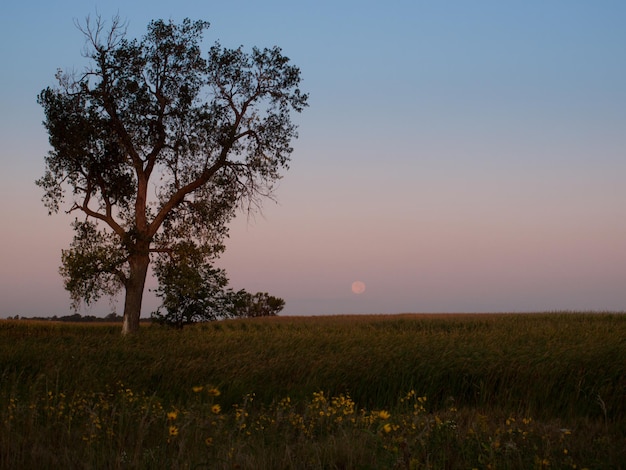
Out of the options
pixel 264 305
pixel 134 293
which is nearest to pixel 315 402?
pixel 134 293

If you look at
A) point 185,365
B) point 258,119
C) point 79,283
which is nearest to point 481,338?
point 185,365

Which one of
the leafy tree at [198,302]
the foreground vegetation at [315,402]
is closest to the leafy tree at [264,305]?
the leafy tree at [198,302]

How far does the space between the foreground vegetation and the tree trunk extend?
658cm

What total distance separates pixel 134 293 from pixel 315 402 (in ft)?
54.1

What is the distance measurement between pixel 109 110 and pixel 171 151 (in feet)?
9.30

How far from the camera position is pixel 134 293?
23.9 m

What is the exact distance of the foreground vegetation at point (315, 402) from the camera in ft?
19.2

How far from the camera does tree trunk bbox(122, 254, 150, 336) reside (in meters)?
23.8

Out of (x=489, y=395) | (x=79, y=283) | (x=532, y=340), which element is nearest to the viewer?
(x=489, y=395)

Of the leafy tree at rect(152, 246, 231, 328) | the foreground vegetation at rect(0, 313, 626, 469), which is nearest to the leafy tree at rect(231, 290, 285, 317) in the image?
the leafy tree at rect(152, 246, 231, 328)

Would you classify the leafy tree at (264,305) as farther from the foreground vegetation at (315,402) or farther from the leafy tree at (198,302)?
the foreground vegetation at (315,402)

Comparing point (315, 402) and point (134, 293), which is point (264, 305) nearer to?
point (134, 293)

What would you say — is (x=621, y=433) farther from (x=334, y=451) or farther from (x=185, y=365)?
(x=185, y=365)

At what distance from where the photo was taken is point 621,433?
8.13 m
